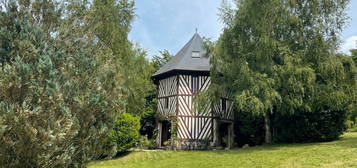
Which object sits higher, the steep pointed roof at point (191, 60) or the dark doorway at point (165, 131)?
the steep pointed roof at point (191, 60)

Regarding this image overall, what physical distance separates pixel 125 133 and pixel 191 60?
6325mm

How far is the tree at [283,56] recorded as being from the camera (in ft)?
41.4

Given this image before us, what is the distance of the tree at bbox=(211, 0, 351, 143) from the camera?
12.6 m

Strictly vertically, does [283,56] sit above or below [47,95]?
above

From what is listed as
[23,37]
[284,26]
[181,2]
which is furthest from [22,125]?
[284,26]

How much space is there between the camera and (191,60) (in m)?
18.5

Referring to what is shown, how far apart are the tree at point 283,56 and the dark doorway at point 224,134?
4208 millimetres

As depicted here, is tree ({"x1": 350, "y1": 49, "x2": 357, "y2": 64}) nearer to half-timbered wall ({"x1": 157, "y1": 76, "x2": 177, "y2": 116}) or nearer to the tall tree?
half-timbered wall ({"x1": 157, "y1": 76, "x2": 177, "y2": 116})

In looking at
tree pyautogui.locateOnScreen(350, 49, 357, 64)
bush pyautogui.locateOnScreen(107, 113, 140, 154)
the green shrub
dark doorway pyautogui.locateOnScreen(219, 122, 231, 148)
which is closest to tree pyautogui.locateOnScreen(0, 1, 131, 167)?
bush pyautogui.locateOnScreen(107, 113, 140, 154)

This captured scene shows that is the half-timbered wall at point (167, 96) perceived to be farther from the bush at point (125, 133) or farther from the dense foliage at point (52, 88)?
the dense foliage at point (52, 88)

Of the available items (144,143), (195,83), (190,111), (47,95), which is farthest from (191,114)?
(47,95)

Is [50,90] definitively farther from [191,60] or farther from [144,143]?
[191,60]

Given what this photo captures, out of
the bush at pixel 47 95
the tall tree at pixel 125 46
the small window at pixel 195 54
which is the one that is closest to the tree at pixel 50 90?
the bush at pixel 47 95

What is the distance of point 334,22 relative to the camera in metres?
13.9
